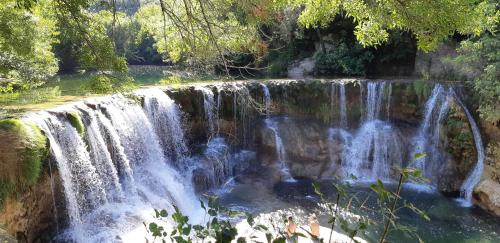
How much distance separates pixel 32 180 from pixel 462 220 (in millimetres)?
8665

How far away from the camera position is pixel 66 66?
28297mm

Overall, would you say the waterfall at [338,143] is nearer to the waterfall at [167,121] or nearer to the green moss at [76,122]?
the waterfall at [167,121]

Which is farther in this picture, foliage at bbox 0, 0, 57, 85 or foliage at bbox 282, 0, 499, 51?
foliage at bbox 0, 0, 57, 85

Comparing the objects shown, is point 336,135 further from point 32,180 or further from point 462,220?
point 32,180

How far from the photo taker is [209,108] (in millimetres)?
12227

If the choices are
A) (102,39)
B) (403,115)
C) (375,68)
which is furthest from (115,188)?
(375,68)

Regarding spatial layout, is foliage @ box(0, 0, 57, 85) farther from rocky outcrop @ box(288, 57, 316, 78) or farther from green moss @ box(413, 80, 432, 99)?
rocky outcrop @ box(288, 57, 316, 78)

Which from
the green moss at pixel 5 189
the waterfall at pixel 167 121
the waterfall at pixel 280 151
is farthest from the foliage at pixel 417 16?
the waterfall at pixel 280 151

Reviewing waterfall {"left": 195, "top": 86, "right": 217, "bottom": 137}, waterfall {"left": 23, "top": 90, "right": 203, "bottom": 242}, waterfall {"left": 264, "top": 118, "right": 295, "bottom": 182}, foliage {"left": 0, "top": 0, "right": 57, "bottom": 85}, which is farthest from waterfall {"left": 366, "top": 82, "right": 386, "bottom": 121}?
foliage {"left": 0, "top": 0, "right": 57, "bottom": 85}

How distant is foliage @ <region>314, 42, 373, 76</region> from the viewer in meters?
16.7

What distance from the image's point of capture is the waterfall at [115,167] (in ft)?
24.5

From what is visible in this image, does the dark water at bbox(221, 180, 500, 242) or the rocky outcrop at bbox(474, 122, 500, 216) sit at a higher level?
the rocky outcrop at bbox(474, 122, 500, 216)

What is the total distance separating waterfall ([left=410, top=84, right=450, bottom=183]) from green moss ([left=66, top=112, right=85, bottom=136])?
8.49 m

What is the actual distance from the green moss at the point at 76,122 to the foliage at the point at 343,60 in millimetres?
11281
